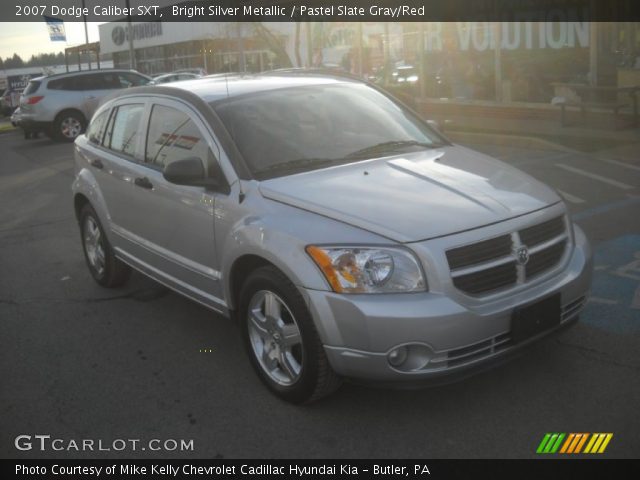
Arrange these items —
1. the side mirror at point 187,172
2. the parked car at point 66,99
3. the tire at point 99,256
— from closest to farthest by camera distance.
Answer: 1. the side mirror at point 187,172
2. the tire at point 99,256
3. the parked car at point 66,99

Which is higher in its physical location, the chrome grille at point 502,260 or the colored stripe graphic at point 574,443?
the chrome grille at point 502,260

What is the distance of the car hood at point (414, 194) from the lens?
3.62 meters

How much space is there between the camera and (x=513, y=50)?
1644 centimetres

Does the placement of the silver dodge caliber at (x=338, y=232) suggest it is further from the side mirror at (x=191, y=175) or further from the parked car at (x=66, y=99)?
the parked car at (x=66, y=99)

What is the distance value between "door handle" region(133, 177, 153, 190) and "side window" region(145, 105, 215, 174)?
13 centimetres

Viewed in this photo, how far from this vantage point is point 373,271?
3.50 m

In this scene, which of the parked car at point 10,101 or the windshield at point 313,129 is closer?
the windshield at point 313,129

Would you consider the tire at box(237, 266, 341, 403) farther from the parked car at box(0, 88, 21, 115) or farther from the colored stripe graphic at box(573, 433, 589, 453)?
→ the parked car at box(0, 88, 21, 115)

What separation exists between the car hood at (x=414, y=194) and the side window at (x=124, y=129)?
1756mm

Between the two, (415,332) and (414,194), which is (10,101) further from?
(415,332)

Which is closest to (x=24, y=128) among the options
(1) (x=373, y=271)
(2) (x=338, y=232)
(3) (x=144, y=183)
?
(3) (x=144, y=183)

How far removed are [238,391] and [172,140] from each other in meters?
1.79

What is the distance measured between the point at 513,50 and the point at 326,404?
14163mm

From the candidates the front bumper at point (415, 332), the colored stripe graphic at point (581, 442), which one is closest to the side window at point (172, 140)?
the front bumper at point (415, 332)
